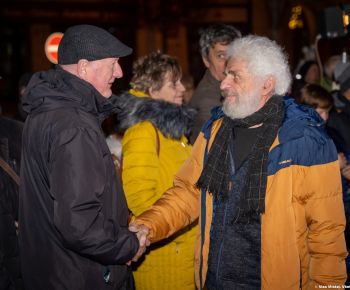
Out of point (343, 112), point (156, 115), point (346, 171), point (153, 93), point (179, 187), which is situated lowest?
point (346, 171)

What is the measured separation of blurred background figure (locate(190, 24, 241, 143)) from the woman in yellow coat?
669 mm

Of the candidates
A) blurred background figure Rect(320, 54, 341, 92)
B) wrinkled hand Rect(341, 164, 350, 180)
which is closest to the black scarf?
wrinkled hand Rect(341, 164, 350, 180)

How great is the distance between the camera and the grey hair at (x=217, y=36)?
4.21 metres

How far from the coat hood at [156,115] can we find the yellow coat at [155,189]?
1.7 inches

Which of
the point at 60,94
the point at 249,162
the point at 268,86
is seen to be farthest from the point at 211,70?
the point at 60,94

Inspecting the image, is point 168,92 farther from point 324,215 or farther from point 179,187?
point 324,215

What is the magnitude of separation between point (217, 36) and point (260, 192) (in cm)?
218

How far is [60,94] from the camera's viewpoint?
2.24 meters

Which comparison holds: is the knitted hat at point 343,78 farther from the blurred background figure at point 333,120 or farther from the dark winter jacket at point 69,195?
the dark winter jacket at point 69,195

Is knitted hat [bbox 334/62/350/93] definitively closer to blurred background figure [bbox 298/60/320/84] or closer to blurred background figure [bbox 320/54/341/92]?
blurred background figure [bbox 320/54/341/92]

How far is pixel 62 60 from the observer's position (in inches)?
94.3

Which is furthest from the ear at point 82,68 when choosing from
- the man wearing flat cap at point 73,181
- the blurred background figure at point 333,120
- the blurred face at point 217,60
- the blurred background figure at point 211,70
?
the blurred background figure at point 333,120

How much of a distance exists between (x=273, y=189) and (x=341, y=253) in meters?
0.52

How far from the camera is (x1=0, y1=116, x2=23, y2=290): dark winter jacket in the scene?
120 inches
